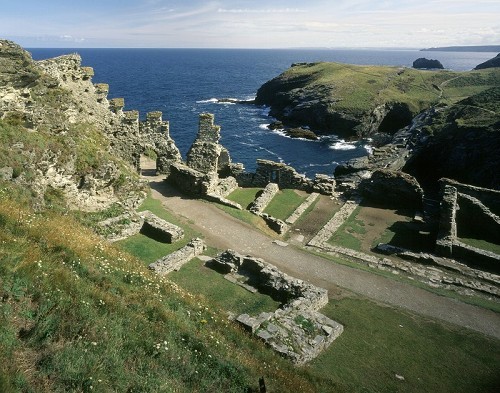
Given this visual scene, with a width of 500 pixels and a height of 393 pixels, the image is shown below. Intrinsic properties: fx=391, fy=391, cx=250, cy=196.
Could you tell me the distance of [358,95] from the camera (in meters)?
100

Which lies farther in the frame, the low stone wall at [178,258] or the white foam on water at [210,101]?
the white foam on water at [210,101]

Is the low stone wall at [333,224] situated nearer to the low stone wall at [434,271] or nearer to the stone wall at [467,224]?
the low stone wall at [434,271]

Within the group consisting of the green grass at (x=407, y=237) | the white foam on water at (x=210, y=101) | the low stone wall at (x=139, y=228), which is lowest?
the white foam on water at (x=210, y=101)

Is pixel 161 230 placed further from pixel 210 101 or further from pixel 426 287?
pixel 210 101

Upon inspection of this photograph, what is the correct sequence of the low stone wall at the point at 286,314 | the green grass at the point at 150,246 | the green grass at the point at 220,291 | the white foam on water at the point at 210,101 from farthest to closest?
1. the white foam on water at the point at 210,101
2. the green grass at the point at 150,246
3. the green grass at the point at 220,291
4. the low stone wall at the point at 286,314

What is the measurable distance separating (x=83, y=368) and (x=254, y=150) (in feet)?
217

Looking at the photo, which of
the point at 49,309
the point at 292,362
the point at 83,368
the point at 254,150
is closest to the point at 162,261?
the point at 292,362

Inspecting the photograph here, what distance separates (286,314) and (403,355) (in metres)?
4.54

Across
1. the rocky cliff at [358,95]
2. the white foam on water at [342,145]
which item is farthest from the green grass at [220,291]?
the rocky cliff at [358,95]

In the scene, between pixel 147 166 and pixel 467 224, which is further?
pixel 147 166

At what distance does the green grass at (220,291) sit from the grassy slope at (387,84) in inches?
3142

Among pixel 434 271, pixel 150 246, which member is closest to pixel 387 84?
pixel 434 271

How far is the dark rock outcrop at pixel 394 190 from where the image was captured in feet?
103

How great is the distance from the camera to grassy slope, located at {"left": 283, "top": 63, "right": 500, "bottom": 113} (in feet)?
322
